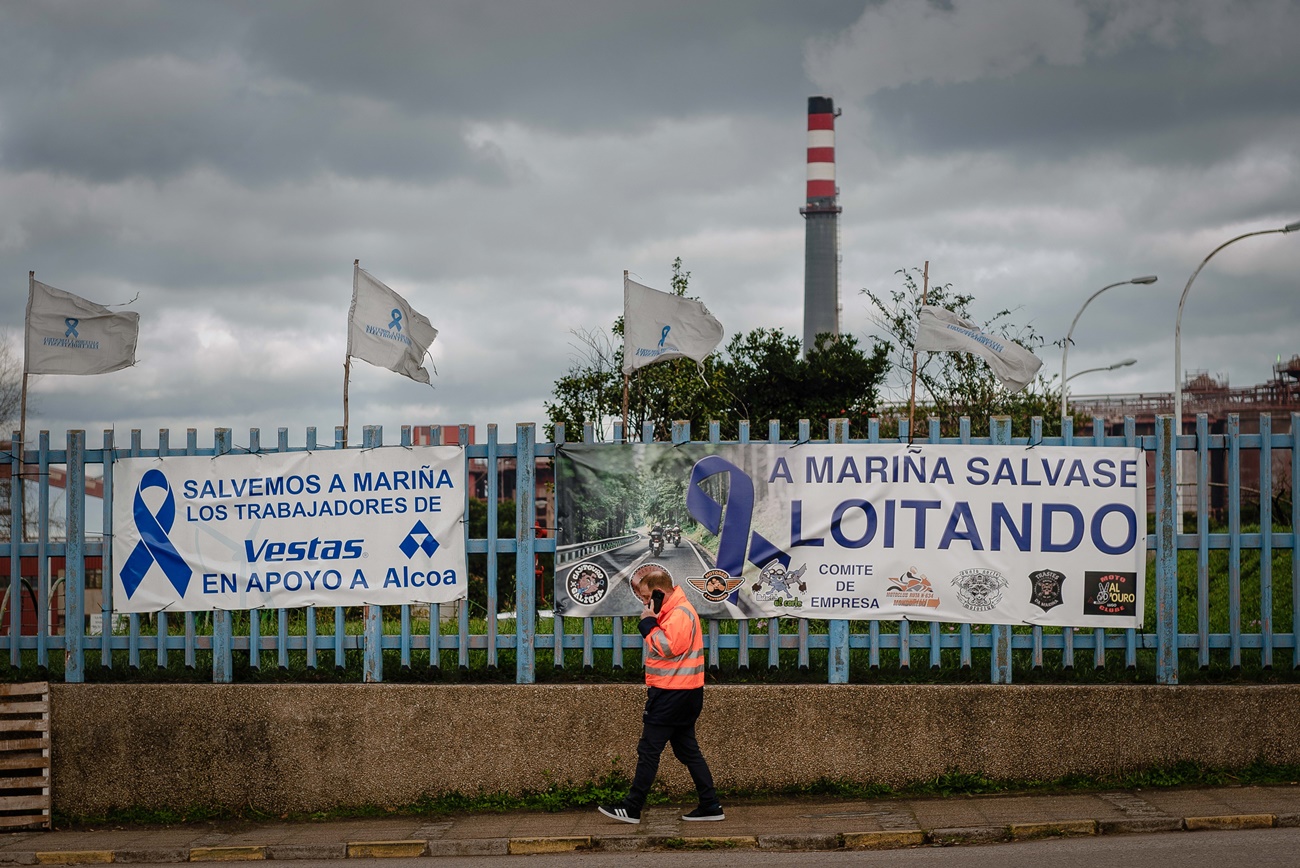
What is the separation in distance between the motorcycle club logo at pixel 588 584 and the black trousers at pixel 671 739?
1310 millimetres

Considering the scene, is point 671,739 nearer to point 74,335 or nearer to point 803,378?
point 74,335

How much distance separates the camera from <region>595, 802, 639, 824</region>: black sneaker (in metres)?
8.80

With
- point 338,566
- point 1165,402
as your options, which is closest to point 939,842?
point 338,566

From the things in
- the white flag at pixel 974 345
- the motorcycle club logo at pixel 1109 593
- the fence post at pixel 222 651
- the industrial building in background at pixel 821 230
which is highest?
the industrial building in background at pixel 821 230

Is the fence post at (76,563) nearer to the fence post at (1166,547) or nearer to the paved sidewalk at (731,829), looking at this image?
the paved sidewalk at (731,829)

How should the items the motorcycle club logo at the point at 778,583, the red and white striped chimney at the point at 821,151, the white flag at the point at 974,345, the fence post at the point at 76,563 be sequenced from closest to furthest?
the motorcycle club logo at the point at 778,583 < the fence post at the point at 76,563 < the white flag at the point at 974,345 < the red and white striped chimney at the point at 821,151

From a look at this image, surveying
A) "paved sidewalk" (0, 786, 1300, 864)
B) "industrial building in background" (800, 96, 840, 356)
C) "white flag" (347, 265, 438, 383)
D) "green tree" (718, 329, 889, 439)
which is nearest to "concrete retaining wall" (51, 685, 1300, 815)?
"paved sidewalk" (0, 786, 1300, 864)

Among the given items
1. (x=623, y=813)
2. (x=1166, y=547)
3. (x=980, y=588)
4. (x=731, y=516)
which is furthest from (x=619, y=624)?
(x=1166, y=547)

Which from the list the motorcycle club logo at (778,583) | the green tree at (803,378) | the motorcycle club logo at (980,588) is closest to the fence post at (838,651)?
the motorcycle club logo at (778,583)

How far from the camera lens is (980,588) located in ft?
32.1

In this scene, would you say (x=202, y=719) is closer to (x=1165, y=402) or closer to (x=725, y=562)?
(x=725, y=562)

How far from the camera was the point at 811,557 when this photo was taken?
9891mm

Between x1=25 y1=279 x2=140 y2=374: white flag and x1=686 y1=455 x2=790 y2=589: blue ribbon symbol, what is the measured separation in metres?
5.32

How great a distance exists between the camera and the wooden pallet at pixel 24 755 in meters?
9.62
